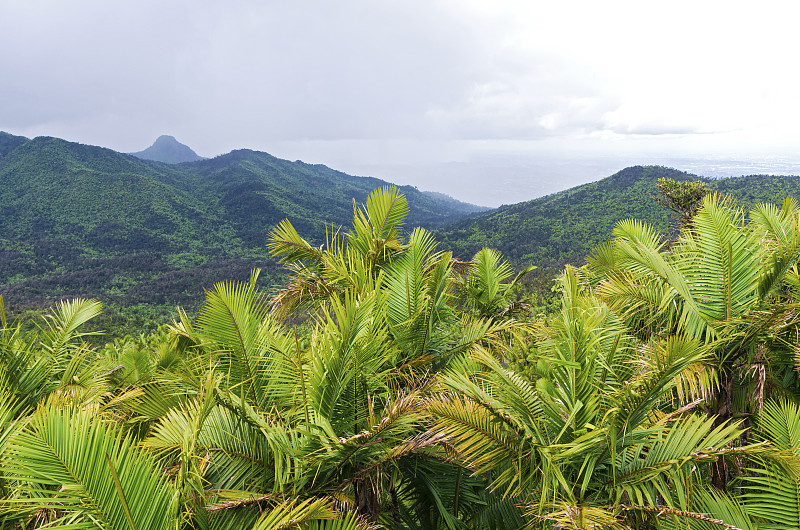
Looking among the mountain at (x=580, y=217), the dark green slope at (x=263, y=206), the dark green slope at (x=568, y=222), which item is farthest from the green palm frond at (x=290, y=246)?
the dark green slope at (x=263, y=206)

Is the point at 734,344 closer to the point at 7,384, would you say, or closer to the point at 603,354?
the point at 603,354

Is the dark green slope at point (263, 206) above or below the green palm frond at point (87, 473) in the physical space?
above

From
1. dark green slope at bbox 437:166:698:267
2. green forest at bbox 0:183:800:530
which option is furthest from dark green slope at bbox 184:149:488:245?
green forest at bbox 0:183:800:530

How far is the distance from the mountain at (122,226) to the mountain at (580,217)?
72.7 ft

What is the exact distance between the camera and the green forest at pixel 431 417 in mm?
1746

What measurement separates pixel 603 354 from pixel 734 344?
123 centimetres

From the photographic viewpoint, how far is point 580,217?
208 ft

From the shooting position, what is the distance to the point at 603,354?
8.00 feet

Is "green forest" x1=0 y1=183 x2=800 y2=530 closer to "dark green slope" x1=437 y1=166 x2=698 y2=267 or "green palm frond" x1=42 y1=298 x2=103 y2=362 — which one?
"green palm frond" x1=42 y1=298 x2=103 y2=362

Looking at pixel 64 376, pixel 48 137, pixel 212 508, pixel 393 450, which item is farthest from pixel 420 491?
pixel 48 137

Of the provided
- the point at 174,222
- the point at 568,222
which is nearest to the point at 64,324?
the point at 568,222

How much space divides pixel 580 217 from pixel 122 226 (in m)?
107

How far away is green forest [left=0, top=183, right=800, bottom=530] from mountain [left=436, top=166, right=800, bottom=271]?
127ft

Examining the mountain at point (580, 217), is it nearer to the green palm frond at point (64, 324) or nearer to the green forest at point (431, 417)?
the green forest at point (431, 417)
